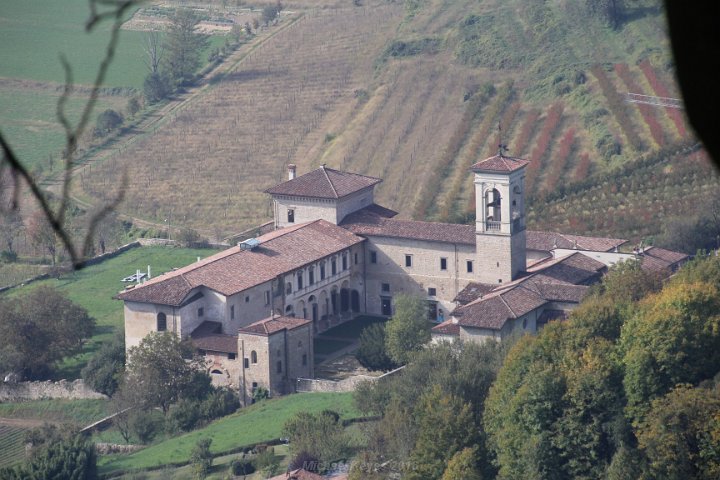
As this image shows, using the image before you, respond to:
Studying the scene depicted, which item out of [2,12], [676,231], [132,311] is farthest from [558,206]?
[2,12]

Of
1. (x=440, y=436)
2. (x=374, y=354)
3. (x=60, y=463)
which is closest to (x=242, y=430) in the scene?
(x=60, y=463)

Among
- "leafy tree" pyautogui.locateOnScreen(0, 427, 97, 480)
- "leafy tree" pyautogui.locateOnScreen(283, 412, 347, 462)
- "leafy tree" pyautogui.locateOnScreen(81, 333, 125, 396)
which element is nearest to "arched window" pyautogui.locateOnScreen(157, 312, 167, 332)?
"leafy tree" pyautogui.locateOnScreen(81, 333, 125, 396)

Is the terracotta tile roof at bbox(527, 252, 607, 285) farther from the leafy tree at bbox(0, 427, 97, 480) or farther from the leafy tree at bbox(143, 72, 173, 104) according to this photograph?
the leafy tree at bbox(143, 72, 173, 104)

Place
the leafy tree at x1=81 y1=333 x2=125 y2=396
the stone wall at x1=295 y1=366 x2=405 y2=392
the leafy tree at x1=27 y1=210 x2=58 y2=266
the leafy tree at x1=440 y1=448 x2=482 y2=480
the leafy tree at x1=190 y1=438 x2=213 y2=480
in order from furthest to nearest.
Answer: the leafy tree at x1=27 y1=210 x2=58 y2=266 → the leafy tree at x1=81 y1=333 x2=125 y2=396 → the stone wall at x1=295 y1=366 x2=405 y2=392 → the leafy tree at x1=190 y1=438 x2=213 y2=480 → the leafy tree at x1=440 y1=448 x2=482 y2=480

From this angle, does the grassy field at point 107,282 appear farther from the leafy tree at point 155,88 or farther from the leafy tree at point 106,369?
the leafy tree at point 155,88

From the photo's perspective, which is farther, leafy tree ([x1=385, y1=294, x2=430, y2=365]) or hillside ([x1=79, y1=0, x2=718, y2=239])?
hillside ([x1=79, y1=0, x2=718, y2=239])

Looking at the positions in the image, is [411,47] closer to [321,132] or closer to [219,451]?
[321,132]
